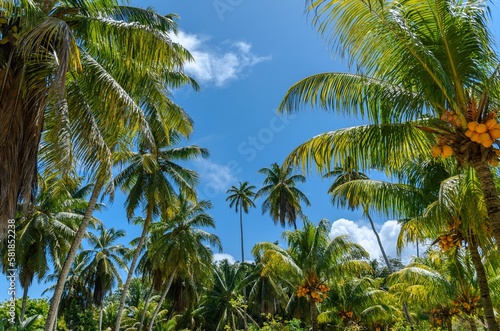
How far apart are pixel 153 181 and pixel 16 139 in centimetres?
1459

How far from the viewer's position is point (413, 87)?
22.2ft

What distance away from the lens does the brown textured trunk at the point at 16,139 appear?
5504 millimetres

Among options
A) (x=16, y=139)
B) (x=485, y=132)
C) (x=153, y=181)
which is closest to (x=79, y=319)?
(x=153, y=181)

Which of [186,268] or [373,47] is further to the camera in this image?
[186,268]

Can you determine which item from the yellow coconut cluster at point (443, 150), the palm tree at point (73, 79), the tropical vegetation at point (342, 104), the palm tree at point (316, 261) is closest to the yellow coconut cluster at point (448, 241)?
the tropical vegetation at point (342, 104)

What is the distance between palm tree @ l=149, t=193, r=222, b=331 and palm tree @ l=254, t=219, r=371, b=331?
18.5ft

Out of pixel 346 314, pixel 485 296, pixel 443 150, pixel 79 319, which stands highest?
pixel 79 319

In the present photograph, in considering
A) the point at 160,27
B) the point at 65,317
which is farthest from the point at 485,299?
the point at 65,317

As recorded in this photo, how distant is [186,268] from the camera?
2261cm

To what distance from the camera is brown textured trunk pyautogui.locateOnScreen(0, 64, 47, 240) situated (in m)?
5.50

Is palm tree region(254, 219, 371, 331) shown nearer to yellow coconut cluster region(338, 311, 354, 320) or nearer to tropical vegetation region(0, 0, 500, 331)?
yellow coconut cluster region(338, 311, 354, 320)

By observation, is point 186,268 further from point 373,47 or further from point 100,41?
point 373,47

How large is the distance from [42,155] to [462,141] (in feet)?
20.3

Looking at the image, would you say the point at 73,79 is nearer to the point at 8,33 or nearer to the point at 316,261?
the point at 8,33
